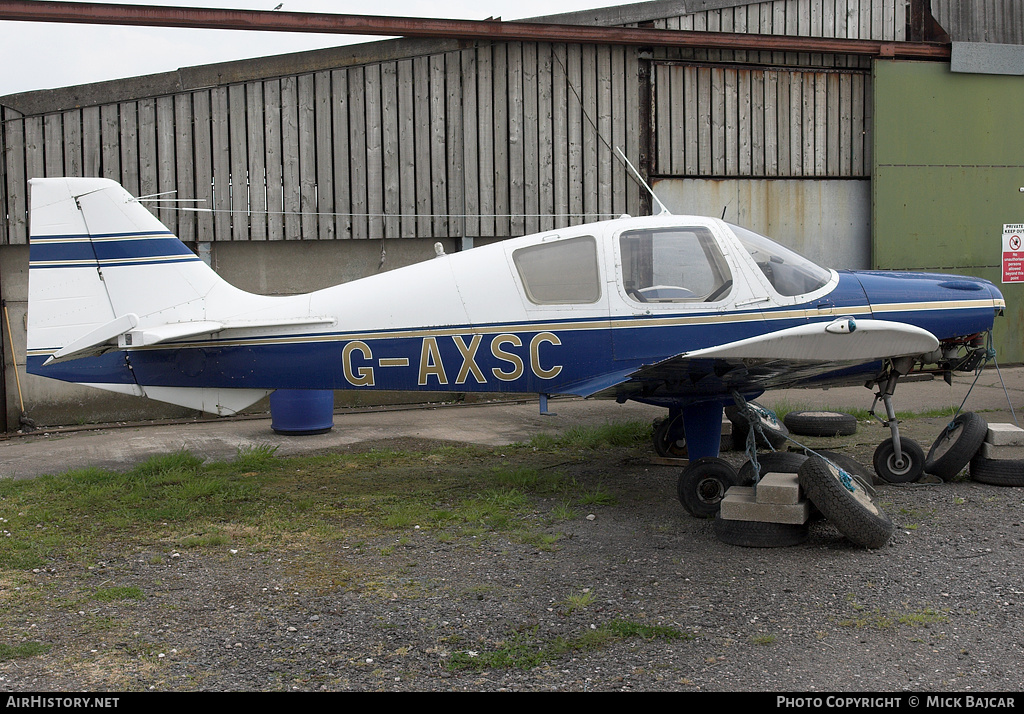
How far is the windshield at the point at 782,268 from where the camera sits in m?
6.34

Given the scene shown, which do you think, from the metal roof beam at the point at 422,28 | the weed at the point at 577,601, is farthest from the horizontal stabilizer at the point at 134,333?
the metal roof beam at the point at 422,28

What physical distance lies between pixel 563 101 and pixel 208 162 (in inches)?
191

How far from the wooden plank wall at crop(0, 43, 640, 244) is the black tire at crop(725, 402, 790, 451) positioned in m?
4.67

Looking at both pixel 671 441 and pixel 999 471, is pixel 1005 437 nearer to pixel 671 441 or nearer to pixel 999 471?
pixel 999 471

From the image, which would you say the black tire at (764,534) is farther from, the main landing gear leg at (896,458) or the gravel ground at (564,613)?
the main landing gear leg at (896,458)

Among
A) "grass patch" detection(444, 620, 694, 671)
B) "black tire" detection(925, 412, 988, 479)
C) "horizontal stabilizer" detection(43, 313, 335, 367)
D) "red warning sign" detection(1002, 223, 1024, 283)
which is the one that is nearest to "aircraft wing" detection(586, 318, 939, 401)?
"black tire" detection(925, 412, 988, 479)

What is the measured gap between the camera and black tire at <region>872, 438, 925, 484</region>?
6.71m

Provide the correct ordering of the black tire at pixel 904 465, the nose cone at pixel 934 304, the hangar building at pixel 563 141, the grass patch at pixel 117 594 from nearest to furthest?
the grass patch at pixel 117 594
the nose cone at pixel 934 304
the black tire at pixel 904 465
the hangar building at pixel 563 141

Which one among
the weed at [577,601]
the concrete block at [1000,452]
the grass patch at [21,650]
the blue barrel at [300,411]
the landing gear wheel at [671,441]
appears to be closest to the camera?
the grass patch at [21,650]

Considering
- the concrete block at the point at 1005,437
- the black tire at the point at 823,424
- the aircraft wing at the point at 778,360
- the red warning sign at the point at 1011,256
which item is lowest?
the black tire at the point at 823,424

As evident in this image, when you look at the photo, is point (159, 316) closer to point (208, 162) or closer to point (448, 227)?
point (208, 162)

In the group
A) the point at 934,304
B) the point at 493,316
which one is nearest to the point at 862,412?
the point at 934,304

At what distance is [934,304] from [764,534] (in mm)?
2588

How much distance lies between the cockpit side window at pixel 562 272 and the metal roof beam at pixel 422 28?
18.4 feet
